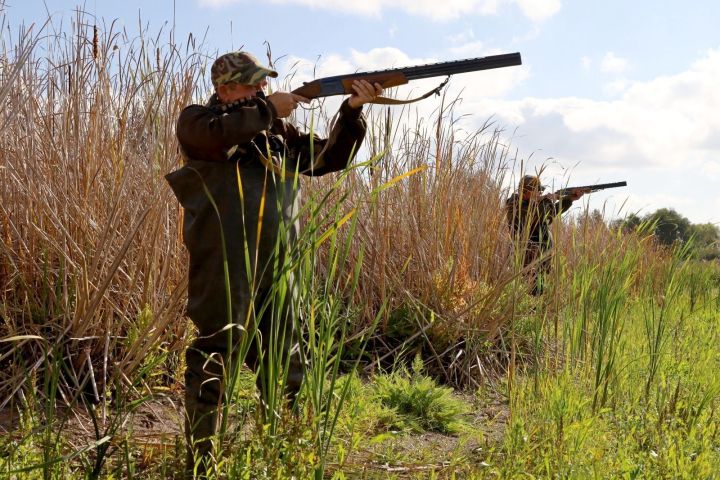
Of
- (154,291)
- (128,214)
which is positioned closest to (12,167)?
(128,214)

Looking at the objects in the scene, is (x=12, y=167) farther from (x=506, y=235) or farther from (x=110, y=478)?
(x=506, y=235)

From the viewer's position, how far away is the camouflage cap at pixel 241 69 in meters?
2.42

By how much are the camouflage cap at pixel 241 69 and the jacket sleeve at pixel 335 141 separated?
0.32 m

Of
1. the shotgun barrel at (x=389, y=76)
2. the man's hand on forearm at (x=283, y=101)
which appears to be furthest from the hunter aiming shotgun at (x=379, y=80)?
the man's hand on forearm at (x=283, y=101)

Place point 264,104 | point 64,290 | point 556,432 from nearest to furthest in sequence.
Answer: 1. point 264,104
2. point 556,432
3. point 64,290

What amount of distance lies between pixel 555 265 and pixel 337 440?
4.39 feet

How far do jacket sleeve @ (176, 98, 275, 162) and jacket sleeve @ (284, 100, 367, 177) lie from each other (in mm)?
317

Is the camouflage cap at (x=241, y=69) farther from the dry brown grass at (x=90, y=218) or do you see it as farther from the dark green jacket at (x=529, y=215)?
the dark green jacket at (x=529, y=215)

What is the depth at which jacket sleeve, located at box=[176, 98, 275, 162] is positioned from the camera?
227cm

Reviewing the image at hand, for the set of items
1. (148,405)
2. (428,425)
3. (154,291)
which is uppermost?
(154,291)

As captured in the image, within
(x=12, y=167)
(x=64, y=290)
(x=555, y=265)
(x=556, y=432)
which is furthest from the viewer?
(x=555, y=265)

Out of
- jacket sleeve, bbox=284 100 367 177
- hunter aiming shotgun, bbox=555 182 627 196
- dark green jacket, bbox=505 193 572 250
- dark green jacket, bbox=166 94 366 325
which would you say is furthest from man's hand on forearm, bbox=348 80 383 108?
hunter aiming shotgun, bbox=555 182 627 196

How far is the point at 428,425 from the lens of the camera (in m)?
3.22

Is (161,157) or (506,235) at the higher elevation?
(161,157)
